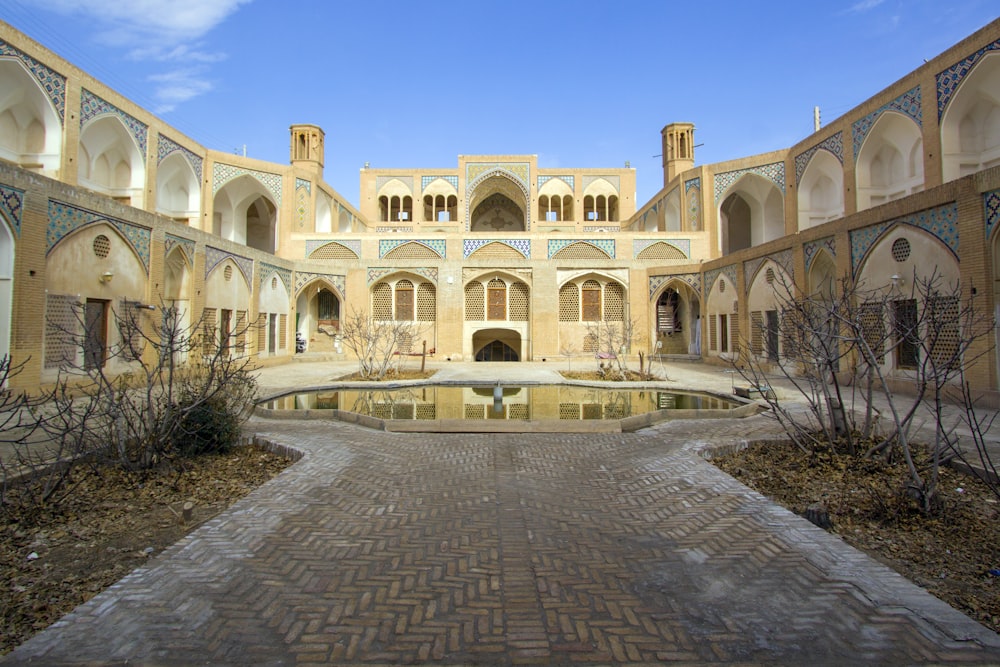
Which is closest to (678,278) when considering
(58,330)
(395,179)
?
(395,179)

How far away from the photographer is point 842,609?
204 cm

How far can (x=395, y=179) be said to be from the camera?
85.7ft

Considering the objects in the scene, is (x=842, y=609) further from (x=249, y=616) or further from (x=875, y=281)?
(x=875, y=281)

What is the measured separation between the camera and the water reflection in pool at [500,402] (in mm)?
7140

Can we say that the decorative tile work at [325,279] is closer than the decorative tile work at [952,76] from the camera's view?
No

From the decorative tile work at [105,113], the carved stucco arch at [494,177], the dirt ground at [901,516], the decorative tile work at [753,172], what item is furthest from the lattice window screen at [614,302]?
the decorative tile work at [105,113]

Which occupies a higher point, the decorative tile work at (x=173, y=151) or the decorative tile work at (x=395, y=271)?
the decorative tile work at (x=173, y=151)

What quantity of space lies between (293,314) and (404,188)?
37.8 ft

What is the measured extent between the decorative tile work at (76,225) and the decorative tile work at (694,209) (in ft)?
53.7

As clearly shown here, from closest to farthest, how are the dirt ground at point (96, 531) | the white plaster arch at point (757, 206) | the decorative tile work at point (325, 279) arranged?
the dirt ground at point (96, 531) < the decorative tile work at point (325, 279) < the white plaster arch at point (757, 206)

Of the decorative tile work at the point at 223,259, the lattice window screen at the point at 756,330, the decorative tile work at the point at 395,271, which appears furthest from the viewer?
the decorative tile work at the point at 395,271

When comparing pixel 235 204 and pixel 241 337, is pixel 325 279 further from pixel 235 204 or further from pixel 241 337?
pixel 235 204

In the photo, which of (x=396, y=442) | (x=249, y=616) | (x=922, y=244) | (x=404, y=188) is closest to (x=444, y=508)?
(x=249, y=616)

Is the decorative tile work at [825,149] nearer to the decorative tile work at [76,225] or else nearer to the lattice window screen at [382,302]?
the lattice window screen at [382,302]
